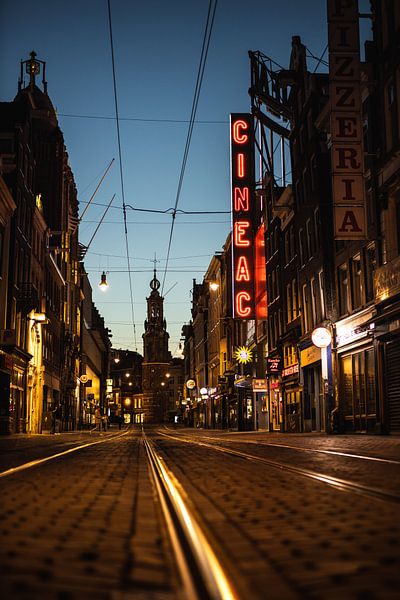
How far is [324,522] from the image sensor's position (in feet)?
14.8

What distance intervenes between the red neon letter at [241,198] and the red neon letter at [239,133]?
261 centimetres

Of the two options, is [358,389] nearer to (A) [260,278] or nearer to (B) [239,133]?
(B) [239,133]

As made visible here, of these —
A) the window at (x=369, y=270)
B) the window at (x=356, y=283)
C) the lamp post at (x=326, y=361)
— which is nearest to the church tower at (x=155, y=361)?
the lamp post at (x=326, y=361)

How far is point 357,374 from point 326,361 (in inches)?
96.5

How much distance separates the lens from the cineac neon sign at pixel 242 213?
39844mm

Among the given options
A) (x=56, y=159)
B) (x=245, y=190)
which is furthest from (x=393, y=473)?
(x=56, y=159)

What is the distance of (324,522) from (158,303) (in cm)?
15367

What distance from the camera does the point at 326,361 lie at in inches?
1129

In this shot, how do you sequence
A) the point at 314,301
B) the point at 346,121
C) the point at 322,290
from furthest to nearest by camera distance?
the point at 314,301 < the point at 322,290 < the point at 346,121

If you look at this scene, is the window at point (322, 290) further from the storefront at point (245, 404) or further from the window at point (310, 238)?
the storefront at point (245, 404)

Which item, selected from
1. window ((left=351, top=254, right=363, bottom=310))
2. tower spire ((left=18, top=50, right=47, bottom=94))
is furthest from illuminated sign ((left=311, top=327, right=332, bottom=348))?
tower spire ((left=18, top=50, right=47, bottom=94))

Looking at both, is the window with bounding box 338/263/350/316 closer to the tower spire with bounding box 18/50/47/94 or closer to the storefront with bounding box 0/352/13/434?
the storefront with bounding box 0/352/13/434

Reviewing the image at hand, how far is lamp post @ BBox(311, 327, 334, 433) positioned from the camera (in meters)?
28.1

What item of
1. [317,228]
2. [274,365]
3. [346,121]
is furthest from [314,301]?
[346,121]
